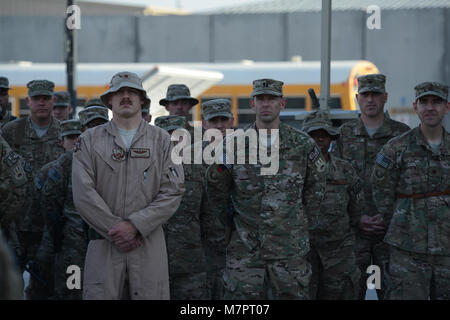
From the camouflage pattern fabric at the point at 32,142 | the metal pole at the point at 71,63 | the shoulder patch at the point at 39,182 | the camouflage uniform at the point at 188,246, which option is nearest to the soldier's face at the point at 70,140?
the shoulder patch at the point at 39,182

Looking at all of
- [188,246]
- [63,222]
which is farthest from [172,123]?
[63,222]

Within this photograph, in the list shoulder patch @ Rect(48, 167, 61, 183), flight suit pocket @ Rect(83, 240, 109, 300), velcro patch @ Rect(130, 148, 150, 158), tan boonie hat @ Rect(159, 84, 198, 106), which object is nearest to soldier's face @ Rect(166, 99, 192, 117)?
tan boonie hat @ Rect(159, 84, 198, 106)

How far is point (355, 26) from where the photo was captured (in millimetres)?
28078

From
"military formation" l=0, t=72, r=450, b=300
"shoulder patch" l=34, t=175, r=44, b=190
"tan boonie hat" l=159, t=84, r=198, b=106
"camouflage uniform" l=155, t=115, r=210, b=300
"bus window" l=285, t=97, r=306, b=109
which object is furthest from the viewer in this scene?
"bus window" l=285, t=97, r=306, b=109

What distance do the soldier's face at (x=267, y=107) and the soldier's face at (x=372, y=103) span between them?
1.87m

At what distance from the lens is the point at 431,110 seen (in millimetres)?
6430

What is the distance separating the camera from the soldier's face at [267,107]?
5887 millimetres

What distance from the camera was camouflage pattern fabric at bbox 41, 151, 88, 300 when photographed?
678cm

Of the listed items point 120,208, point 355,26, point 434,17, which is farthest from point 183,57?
point 120,208

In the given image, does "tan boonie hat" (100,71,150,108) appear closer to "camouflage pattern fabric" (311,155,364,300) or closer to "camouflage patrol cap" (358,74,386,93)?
"camouflage pattern fabric" (311,155,364,300)

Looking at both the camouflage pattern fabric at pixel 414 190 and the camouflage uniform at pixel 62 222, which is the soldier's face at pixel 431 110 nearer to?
the camouflage pattern fabric at pixel 414 190

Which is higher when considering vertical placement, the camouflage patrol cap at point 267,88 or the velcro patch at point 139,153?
the camouflage patrol cap at point 267,88

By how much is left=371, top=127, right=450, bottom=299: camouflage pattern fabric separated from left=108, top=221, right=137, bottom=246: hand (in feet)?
7.64

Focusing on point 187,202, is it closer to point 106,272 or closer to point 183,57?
point 106,272
